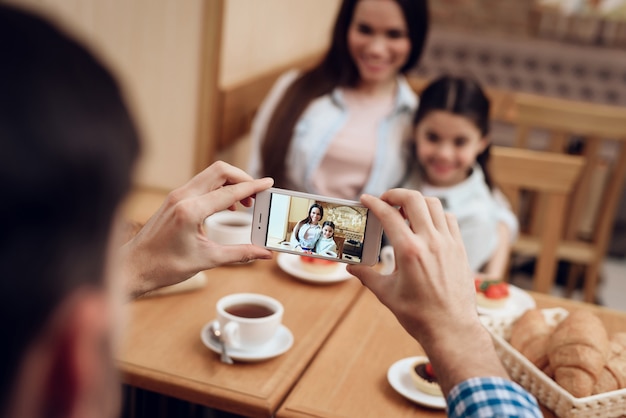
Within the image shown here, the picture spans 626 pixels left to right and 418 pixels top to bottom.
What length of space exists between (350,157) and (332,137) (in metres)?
0.08

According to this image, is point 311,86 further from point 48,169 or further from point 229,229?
point 48,169

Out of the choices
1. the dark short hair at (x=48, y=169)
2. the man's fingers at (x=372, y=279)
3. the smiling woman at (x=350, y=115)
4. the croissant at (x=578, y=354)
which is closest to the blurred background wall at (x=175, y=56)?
the smiling woman at (x=350, y=115)

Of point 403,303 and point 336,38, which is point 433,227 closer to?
point 403,303

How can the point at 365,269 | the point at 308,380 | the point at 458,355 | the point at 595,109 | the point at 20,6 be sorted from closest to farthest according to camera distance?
the point at 20,6, the point at 458,355, the point at 365,269, the point at 308,380, the point at 595,109

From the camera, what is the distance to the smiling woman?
85.0 inches

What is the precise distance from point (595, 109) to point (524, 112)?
254 millimetres

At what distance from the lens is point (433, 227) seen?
930 mm

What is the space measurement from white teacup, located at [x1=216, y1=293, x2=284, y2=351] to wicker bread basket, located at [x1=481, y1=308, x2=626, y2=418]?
1.18ft

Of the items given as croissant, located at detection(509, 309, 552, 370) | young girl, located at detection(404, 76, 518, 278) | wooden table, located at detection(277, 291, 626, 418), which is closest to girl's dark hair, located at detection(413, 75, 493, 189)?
young girl, located at detection(404, 76, 518, 278)

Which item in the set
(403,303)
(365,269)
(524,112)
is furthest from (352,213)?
(524,112)

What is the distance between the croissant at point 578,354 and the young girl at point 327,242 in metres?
0.36

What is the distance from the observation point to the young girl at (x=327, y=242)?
1107 millimetres

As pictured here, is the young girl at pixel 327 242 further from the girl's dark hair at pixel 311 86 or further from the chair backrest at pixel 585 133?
the chair backrest at pixel 585 133

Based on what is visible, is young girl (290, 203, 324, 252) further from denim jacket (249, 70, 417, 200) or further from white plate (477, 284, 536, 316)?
denim jacket (249, 70, 417, 200)
